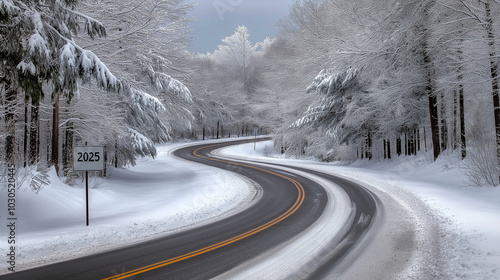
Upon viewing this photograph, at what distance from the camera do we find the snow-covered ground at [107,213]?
7.47 m

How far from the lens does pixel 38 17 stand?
665cm

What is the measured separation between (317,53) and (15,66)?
24243mm

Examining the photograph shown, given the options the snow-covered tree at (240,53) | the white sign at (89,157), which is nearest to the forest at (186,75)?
the white sign at (89,157)

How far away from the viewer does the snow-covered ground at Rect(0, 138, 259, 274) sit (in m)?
7.47

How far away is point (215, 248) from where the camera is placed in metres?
7.19

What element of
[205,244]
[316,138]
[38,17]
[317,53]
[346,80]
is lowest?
[205,244]

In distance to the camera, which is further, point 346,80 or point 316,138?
point 316,138

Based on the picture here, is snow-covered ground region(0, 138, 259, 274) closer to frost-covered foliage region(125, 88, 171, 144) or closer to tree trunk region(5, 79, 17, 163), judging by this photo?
tree trunk region(5, 79, 17, 163)

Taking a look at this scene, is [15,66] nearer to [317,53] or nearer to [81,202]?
[81,202]

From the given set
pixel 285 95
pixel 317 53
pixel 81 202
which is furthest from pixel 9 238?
pixel 285 95

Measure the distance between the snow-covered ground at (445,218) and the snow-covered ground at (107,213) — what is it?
590cm

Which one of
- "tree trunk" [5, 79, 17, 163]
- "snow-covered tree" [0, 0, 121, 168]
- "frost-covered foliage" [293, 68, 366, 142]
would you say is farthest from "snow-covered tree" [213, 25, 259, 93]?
"snow-covered tree" [0, 0, 121, 168]

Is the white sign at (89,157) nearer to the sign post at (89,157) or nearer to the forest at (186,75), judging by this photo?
the sign post at (89,157)

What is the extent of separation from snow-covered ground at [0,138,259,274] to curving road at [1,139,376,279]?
658mm
